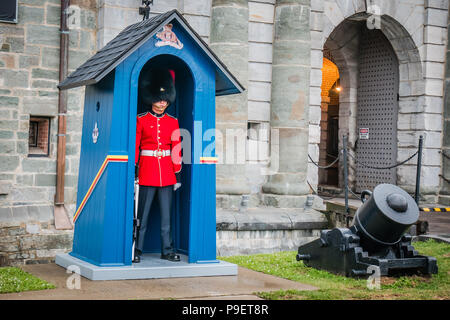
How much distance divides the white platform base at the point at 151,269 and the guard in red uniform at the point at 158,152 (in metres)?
0.23

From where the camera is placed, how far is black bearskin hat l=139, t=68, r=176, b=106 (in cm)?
677

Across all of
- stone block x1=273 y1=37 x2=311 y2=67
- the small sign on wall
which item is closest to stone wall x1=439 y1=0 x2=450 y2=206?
the small sign on wall

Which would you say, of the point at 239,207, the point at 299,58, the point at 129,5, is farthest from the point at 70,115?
the point at 299,58

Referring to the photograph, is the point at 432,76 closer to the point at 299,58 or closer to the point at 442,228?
the point at 299,58

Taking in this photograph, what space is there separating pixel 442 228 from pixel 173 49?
5866 mm

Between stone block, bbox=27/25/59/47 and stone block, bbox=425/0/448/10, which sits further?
stone block, bbox=425/0/448/10

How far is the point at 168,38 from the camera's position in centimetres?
665

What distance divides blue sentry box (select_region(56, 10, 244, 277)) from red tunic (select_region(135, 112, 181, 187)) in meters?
0.20

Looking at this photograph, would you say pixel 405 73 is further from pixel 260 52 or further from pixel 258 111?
pixel 258 111

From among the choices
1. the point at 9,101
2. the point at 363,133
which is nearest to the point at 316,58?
the point at 363,133

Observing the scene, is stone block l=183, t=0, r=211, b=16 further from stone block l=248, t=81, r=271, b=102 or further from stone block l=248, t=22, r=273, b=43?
stone block l=248, t=81, r=271, b=102

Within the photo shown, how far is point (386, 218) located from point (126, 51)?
2.78 metres

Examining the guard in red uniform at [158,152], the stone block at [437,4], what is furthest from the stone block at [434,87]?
the guard in red uniform at [158,152]

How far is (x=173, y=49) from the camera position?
669 centimetres
